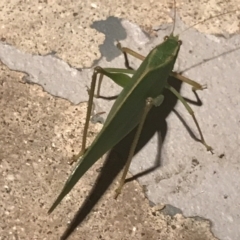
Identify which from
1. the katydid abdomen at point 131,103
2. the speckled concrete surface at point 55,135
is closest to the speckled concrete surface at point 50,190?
the speckled concrete surface at point 55,135

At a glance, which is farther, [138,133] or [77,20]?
[77,20]

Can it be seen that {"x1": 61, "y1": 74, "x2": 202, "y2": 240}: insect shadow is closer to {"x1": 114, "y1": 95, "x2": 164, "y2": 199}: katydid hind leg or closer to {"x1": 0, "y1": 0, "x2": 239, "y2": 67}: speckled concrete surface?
{"x1": 114, "y1": 95, "x2": 164, "y2": 199}: katydid hind leg

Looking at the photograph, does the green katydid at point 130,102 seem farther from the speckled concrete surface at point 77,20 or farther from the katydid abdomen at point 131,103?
the speckled concrete surface at point 77,20

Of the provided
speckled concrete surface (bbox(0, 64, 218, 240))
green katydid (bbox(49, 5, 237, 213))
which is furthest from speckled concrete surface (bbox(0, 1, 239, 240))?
green katydid (bbox(49, 5, 237, 213))

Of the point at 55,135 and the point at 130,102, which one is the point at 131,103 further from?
the point at 55,135

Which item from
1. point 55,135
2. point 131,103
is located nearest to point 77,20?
point 55,135

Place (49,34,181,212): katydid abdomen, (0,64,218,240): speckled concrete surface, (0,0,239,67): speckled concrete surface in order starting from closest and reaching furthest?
1. (49,34,181,212): katydid abdomen
2. (0,64,218,240): speckled concrete surface
3. (0,0,239,67): speckled concrete surface
